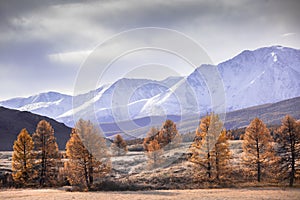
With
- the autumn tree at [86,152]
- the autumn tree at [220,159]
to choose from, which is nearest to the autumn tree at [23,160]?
the autumn tree at [86,152]

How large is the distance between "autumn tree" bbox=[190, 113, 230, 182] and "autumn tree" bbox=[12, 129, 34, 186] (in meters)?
28.6

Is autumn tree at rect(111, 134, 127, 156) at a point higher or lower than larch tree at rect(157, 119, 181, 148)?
lower

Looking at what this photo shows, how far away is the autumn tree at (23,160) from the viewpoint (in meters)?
58.7

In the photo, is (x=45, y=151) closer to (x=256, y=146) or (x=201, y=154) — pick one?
(x=201, y=154)

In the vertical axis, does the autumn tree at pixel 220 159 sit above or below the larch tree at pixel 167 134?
below

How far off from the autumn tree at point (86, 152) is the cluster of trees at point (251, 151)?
14.7 metres

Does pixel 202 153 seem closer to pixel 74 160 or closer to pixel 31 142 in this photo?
pixel 74 160

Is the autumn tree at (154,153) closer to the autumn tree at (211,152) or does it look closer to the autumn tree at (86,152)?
the autumn tree at (211,152)

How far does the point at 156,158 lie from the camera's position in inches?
2761

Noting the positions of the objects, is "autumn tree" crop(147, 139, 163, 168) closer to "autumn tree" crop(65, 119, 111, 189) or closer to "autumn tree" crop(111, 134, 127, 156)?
"autumn tree" crop(65, 119, 111, 189)

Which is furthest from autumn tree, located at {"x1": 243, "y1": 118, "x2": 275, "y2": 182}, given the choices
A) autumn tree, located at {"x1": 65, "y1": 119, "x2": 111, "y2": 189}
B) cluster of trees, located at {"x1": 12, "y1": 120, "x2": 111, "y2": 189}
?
autumn tree, located at {"x1": 65, "y1": 119, "x2": 111, "y2": 189}

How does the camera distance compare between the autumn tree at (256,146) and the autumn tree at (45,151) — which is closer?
the autumn tree at (256,146)

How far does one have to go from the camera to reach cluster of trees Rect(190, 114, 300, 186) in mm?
50781

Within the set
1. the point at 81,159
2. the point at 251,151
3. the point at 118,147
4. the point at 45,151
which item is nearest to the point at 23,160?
the point at 45,151
